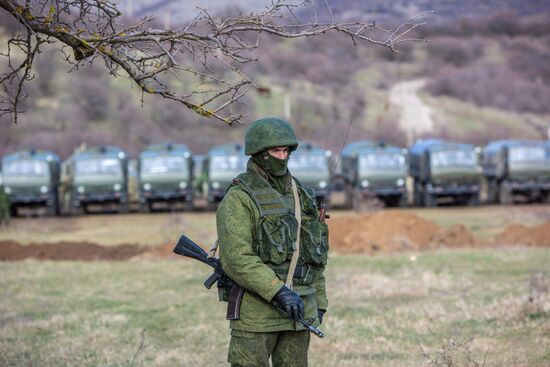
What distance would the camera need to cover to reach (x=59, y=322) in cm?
1199

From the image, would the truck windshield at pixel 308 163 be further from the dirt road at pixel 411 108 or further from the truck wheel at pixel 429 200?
the dirt road at pixel 411 108

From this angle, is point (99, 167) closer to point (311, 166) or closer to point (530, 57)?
point (311, 166)

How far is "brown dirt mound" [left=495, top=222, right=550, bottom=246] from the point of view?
849 inches

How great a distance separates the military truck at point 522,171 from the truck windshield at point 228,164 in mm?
9486

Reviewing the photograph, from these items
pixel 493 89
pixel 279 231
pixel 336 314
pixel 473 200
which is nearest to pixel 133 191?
pixel 473 200

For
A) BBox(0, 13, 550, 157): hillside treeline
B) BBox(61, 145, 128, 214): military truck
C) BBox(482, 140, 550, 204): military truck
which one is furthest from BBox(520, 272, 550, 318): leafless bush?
BBox(0, 13, 550, 157): hillside treeline

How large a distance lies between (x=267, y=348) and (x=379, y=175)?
29627mm

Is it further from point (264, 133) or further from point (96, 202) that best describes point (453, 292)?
point (96, 202)

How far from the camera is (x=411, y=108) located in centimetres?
8206

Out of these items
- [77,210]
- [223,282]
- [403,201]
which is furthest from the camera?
[77,210]

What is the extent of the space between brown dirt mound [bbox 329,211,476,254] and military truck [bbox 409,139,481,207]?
12815 mm

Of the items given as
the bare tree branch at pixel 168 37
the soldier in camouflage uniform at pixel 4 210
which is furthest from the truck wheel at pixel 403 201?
the bare tree branch at pixel 168 37

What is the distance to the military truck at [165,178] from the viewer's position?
116 feet

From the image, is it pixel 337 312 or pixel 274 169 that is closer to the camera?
pixel 274 169
